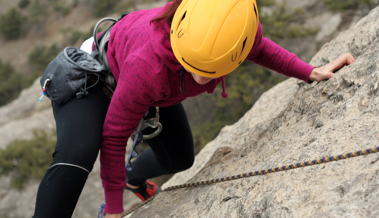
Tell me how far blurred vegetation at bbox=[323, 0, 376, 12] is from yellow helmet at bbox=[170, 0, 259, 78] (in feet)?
30.1

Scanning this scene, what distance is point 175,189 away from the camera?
2.35 metres

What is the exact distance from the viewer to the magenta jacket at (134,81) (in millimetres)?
1562

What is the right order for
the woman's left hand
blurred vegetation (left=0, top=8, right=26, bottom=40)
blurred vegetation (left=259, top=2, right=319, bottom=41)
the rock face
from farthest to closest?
blurred vegetation (left=0, top=8, right=26, bottom=40) < blurred vegetation (left=259, top=2, right=319, bottom=41) < the woman's left hand < the rock face

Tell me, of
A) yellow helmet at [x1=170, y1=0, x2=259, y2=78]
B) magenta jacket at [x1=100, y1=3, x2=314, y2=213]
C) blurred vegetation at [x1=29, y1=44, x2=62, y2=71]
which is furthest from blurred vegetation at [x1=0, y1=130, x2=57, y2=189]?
blurred vegetation at [x1=29, y1=44, x2=62, y2=71]

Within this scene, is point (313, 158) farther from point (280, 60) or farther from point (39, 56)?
point (39, 56)

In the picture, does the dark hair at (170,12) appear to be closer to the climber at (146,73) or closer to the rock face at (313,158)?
the climber at (146,73)

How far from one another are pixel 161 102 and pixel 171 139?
0.66m

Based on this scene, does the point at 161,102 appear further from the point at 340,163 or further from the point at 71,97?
the point at 340,163


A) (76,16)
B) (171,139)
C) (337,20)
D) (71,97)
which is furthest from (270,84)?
(76,16)

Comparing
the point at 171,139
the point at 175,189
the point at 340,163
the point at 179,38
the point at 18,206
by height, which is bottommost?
the point at 18,206

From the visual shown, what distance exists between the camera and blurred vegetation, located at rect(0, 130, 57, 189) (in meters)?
9.70

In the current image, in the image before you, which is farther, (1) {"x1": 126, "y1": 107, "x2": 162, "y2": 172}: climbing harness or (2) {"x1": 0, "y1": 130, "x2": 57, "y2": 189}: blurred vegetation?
(2) {"x1": 0, "y1": 130, "x2": 57, "y2": 189}: blurred vegetation

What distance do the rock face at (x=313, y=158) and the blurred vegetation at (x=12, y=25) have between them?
2809cm

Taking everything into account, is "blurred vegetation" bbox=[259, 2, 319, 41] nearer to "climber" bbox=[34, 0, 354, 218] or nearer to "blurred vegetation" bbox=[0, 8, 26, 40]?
"climber" bbox=[34, 0, 354, 218]
